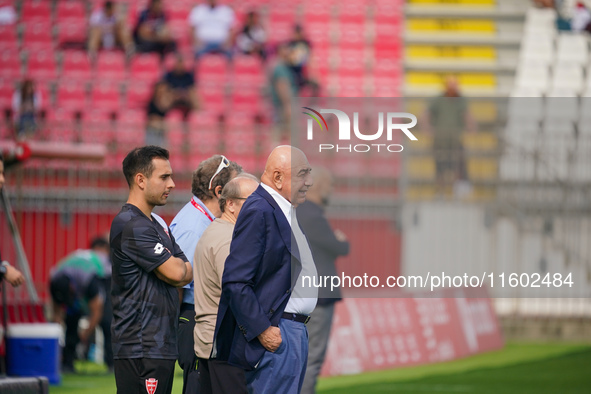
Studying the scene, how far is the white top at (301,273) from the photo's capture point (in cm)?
498

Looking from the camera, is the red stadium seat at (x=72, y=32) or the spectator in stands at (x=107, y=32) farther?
the red stadium seat at (x=72, y=32)

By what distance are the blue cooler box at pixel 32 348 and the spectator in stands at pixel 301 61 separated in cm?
820

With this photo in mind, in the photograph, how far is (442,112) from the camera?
11281mm

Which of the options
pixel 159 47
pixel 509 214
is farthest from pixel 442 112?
pixel 159 47

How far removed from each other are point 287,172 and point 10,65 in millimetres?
13410

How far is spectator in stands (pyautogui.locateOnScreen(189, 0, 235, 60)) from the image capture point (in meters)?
17.8

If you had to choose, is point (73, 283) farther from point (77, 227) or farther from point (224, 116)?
point (224, 116)

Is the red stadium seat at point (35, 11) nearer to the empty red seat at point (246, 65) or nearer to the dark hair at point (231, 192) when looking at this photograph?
the empty red seat at point (246, 65)

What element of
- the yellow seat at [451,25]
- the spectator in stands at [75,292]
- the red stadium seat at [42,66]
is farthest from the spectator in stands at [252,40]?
the spectator in stands at [75,292]

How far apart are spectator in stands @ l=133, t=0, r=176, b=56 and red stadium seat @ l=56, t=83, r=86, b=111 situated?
1708mm

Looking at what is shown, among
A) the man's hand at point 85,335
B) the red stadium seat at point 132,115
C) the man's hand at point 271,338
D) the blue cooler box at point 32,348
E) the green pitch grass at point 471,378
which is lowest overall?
the green pitch grass at point 471,378

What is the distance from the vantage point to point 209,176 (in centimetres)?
570

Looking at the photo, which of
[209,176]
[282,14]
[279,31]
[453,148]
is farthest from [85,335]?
[282,14]

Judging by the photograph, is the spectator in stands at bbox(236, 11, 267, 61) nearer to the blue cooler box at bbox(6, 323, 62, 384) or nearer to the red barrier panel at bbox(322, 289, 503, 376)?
the red barrier panel at bbox(322, 289, 503, 376)
